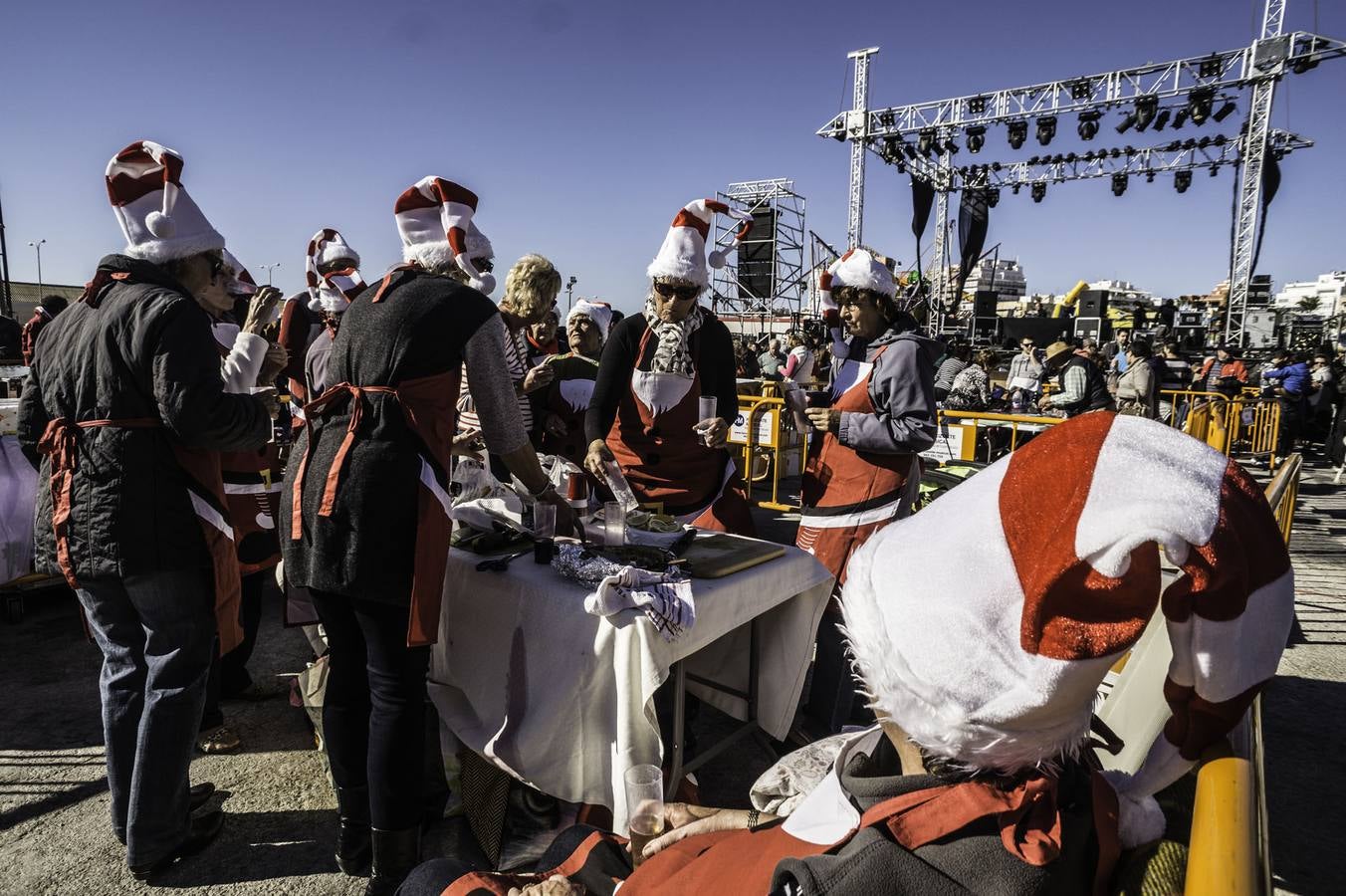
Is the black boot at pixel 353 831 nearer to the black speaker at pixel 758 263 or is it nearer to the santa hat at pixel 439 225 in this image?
the santa hat at pixel 439 225

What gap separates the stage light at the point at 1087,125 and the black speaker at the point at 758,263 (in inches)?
357

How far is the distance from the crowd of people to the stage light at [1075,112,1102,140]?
68.3 ft

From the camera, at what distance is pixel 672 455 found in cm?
328

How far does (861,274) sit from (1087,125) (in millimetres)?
21745

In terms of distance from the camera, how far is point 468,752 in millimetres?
2607

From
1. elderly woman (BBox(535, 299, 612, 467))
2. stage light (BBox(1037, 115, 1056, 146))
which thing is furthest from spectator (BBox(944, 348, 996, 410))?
stage light (BBox(1037, 115, 1056, 146))

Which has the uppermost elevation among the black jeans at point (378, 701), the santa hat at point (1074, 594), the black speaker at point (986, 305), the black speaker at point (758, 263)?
the black speaker at point (758, 263)

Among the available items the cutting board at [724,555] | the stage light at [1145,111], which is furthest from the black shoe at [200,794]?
the stage light at [1145,111]

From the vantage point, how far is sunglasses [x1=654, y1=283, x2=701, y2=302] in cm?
326

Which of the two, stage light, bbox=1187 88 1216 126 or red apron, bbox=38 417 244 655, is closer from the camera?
red apron, bbox=38 417 244 655

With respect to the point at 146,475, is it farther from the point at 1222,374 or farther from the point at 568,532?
the point at 1222,374

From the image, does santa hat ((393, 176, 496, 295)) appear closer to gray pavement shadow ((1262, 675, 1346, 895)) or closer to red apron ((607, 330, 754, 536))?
red apron ((607, 330, 754, 536))

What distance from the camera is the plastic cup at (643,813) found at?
1579 millimetres

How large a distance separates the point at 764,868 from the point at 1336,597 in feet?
21.4
